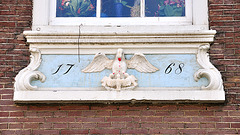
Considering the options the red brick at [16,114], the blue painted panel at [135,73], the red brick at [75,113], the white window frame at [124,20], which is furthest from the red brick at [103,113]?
the white window frame at [124,20]

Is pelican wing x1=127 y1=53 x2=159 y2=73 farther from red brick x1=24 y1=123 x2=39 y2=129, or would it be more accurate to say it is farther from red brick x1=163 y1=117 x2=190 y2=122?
red brick x1=24 y1=123 x2=39 y2=129

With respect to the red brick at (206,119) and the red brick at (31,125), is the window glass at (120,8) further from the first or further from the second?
the red brick at (31,125)

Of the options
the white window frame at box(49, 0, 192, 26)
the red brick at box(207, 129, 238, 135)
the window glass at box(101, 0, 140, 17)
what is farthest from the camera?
the window glass at box(101, 0, 140, 17)

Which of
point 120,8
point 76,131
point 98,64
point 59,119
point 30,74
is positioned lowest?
point 76,131

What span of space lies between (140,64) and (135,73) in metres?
0.14

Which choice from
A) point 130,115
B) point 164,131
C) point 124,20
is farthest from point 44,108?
point 124,20

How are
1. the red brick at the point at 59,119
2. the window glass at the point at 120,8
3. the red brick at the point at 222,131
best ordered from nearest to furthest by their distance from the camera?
the red brick at the point at 222,131 → the red brick at the point at 59,119 → the window glass at the point at 120,8

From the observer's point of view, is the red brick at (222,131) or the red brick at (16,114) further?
the red brick at (16,114)

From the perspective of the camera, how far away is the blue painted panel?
20.5ft

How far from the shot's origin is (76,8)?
688 centimetres

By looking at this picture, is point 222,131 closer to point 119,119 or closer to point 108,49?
point 119,119

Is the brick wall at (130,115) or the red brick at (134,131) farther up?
the brick wall at (130,115)

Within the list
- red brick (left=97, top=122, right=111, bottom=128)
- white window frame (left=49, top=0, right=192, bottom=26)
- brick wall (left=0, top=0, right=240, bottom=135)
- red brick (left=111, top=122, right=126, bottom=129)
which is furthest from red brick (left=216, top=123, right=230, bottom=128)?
white window frame (left=49, top=0, right=192, bottom=26)

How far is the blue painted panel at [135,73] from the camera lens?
625 cm
